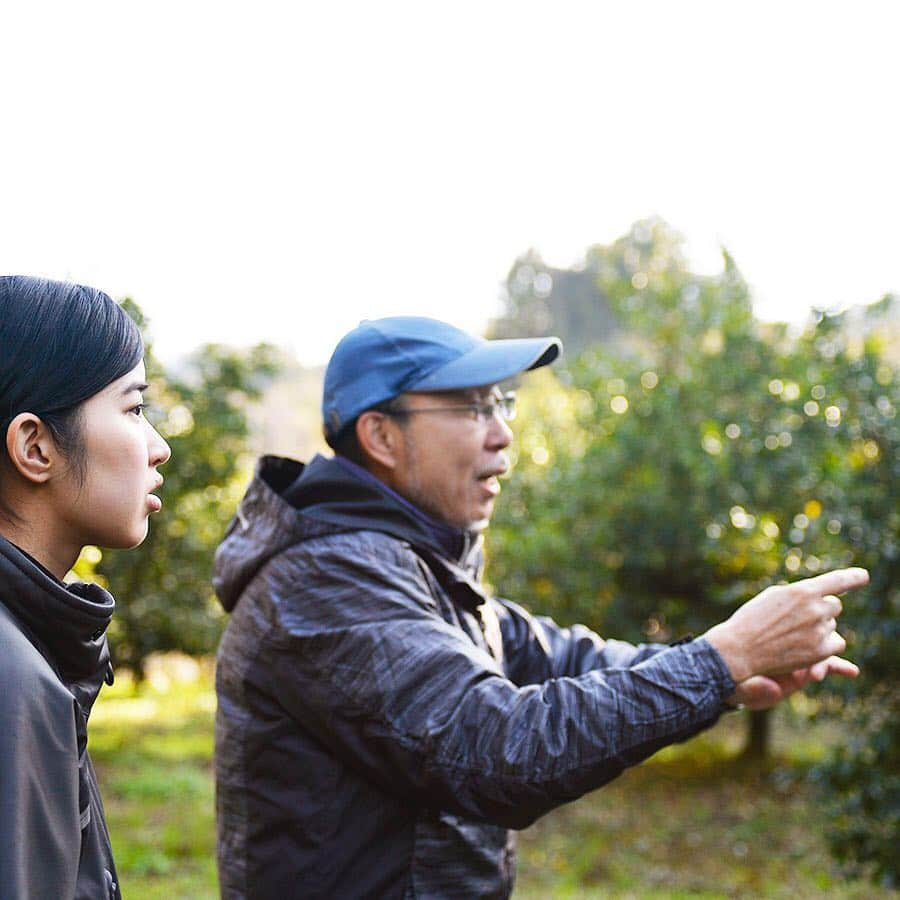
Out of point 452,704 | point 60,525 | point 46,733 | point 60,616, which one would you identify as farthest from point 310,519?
point 46,733

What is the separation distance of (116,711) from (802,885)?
7.70 m

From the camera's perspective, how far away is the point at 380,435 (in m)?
2.59

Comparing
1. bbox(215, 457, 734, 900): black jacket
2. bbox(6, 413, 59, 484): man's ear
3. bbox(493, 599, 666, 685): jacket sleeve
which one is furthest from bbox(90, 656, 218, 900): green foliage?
bbox(6, 413, 59, 484): man's ear

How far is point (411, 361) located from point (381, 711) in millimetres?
814

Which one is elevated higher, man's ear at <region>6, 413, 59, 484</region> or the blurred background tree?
man's ear at <region>6, 413, 59, 484</region>

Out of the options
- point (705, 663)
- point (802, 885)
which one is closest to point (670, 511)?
point (802, 885)

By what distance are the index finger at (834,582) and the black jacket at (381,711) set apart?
0.79ft

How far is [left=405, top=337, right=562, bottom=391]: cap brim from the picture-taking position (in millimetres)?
2514

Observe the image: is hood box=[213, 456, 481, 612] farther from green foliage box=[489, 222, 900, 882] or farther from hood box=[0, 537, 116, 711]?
green foliage box=[489, 222, 900, 882]

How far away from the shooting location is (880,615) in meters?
4.33

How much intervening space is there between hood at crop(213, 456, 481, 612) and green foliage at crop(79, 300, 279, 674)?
22.7ft

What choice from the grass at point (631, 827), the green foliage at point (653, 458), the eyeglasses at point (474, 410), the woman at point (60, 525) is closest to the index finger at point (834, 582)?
the eyeglasses at point (474, 410)

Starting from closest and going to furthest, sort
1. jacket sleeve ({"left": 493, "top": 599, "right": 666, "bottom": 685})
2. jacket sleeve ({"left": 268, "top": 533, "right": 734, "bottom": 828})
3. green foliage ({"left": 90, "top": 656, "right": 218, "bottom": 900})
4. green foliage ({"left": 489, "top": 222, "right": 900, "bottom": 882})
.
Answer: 1. jacket sleeve ({"left": 268, "top": 533, "right": 734, "bottom": 828})
2. jacket sleeve ({"left": 493, "top": 599, "right": 666, "bottom": 685})
3. green foliage ({"left": 90, "top": 656, "right": 218, "bottom": 900})
4. green foliage ({"left": 489, "top": 222, "right": 900, "bottom": 882})

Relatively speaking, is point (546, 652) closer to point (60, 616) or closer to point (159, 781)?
point (60, 616)
